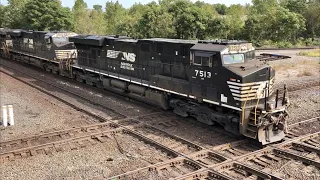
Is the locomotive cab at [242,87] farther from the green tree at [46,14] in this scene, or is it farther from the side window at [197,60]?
the green tree at [46,14]

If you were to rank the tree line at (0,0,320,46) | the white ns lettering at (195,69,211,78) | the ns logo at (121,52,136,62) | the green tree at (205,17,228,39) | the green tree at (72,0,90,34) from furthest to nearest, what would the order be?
the green tree at (72,0,90,34), the green tree at (205,17,228,39), the tree line at (0,0,320,46), the ns logo at (121,52,136,62), the white ns lettering at (195,69,211,78)

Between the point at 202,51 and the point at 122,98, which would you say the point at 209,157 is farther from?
the point at 122,98

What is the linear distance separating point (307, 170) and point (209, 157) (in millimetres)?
2371

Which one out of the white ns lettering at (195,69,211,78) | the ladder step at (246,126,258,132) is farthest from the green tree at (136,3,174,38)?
the ladder step at (246,126,258,132)

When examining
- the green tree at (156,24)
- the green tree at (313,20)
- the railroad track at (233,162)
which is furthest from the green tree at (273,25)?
the railroad track at (233,162)

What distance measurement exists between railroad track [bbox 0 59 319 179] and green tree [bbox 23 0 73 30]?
33.2 metres

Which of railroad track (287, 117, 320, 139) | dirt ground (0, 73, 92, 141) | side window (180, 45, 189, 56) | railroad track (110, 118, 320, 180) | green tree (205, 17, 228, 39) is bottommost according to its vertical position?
railroad track (110, 118, 320, 180)

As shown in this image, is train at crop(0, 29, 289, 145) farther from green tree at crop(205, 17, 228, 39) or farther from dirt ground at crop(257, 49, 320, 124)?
green tree at crop(205, 17, 228, 39)

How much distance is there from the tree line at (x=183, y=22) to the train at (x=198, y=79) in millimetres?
19619

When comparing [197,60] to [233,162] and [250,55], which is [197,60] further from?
[233,162]

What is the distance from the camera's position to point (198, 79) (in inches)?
425

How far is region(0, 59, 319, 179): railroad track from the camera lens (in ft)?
25.3

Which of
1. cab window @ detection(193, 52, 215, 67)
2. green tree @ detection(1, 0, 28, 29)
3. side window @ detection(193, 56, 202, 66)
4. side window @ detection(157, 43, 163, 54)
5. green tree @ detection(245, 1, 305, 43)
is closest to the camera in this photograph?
cab window @ detection(193, 52, 215, 67)

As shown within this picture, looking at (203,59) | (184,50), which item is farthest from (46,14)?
(203,59)
